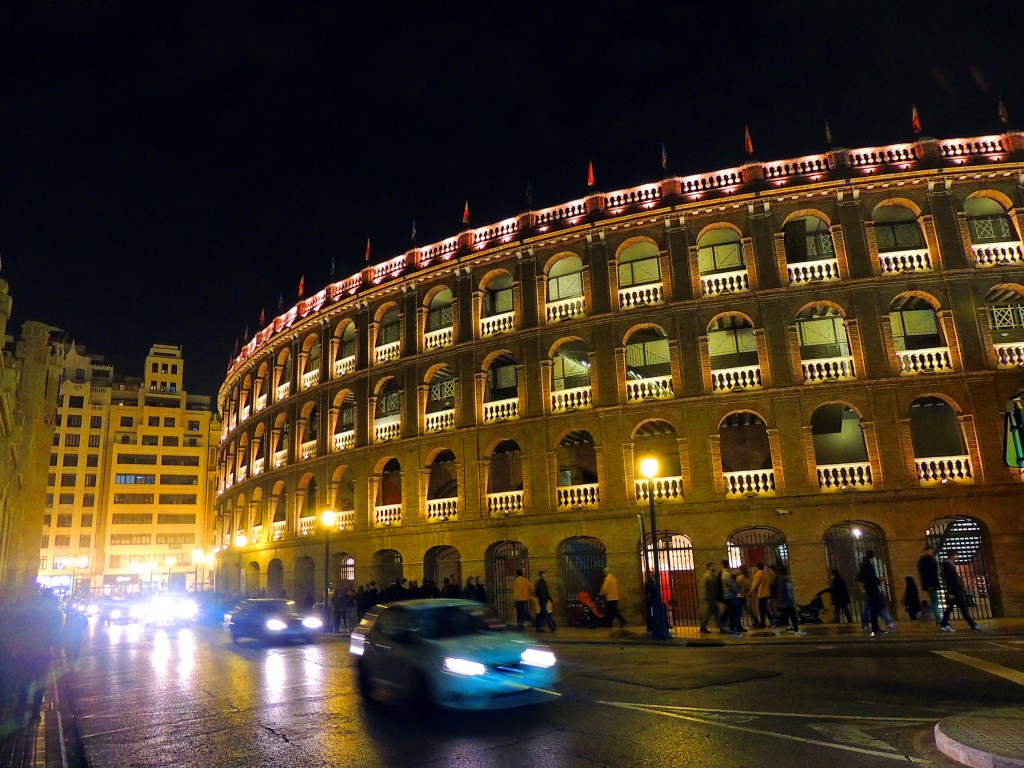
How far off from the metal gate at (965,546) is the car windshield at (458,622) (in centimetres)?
1670

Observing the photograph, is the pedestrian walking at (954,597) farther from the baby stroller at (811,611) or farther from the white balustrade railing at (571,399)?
the white balustrade railing at (571,399)

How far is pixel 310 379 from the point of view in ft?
113

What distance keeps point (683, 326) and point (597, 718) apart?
17935 mm

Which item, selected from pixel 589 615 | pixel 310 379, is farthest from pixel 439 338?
pixel 589 615

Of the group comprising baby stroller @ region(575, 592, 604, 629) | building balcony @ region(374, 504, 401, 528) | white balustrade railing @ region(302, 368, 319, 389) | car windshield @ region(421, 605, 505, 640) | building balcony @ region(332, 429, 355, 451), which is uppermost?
white balustrade railing @ region(302, 368, 319, 389)

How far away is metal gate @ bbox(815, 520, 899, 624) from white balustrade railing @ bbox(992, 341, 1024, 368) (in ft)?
21.7

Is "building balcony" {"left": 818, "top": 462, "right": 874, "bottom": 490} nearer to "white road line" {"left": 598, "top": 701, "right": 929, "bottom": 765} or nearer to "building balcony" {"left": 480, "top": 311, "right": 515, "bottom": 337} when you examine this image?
"building balcony" {"left": 480, "top": 311, "right": 515, "bottom": 337}

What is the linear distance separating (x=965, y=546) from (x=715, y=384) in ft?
29.1

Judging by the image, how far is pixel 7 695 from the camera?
9.70 m

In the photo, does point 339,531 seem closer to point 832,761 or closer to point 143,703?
point 143,703

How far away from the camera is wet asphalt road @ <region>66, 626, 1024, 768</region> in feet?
22.6

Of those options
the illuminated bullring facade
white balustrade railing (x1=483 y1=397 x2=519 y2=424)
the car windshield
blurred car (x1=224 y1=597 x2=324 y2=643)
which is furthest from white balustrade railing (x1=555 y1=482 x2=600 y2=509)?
the car windshield

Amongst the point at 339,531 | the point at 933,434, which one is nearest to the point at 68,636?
the point at 339,531

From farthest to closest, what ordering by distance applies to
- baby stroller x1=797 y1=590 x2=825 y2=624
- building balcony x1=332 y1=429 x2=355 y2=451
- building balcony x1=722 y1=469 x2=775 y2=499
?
building balcony x1=332 y1=429 x2=355 y2=451, building balcony x1=722 y1=469 x2=775 y2=499, baby stroller x1=797 y1=590 x2=825 y2=624
